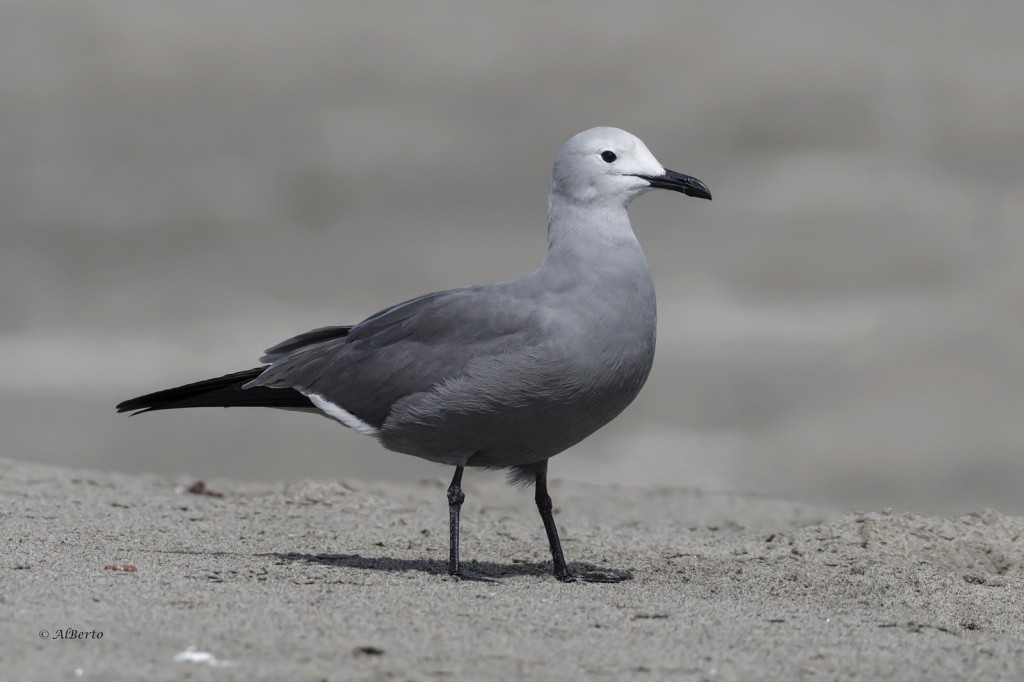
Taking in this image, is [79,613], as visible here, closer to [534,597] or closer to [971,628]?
[534,597]

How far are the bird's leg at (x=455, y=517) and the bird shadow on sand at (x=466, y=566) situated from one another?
0.07 meters


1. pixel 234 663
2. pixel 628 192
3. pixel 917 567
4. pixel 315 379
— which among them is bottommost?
pixel 234 663

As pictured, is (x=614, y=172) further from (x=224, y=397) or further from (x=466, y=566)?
(x=224, y=397)

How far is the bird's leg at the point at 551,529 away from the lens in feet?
20.6

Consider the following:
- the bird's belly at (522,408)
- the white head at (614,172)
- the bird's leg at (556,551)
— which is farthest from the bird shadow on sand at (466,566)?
the white head at (614,172)

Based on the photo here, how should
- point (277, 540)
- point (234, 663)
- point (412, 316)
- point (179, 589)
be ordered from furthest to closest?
point (277, 540) → point (412, 316) → point (179, 589) → point (234, 663)

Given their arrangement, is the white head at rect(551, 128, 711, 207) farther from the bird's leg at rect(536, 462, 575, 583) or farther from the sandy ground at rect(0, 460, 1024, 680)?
the sandy ground at rect(0, 460, 1024, 680)

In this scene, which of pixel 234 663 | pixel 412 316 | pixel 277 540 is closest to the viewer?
pixel 234 663

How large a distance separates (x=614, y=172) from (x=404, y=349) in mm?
1275

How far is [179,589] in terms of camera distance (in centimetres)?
525

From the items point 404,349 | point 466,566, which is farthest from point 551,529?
point 404,349

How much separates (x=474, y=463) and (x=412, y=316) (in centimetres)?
76

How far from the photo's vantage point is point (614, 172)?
6.25 meters

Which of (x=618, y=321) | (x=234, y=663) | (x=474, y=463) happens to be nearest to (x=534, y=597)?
(x=474, y=463)
